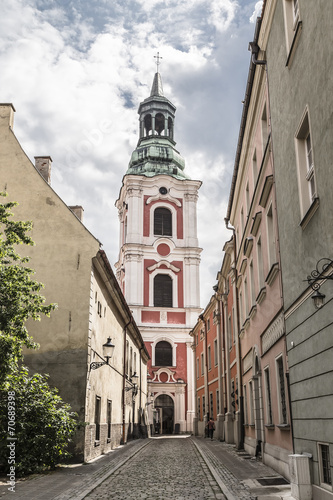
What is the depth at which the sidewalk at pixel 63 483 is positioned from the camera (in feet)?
30.6

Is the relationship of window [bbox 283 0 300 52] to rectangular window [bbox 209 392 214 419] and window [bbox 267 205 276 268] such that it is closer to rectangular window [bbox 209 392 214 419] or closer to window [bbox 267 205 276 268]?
window [bbox 267 205 276 268]

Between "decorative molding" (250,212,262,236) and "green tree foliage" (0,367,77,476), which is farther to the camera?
"decorative molding" (250,212,262,236)

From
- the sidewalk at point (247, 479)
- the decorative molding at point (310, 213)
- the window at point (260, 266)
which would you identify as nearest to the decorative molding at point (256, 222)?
the window at point (260, 266)

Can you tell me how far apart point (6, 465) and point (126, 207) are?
40.7 metres

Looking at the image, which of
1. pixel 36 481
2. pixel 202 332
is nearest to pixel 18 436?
pixel 36 481

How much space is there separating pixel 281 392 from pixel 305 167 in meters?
5.56

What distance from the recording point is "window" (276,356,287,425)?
1175 centimetres

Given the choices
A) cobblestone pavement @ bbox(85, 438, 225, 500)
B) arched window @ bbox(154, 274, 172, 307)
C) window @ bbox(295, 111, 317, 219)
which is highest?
arched window @ bbox(154, 274, 172, 307)

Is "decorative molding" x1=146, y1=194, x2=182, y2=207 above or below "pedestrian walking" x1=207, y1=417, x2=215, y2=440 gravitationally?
above

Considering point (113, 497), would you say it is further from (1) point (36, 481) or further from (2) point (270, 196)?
(2) point (270, 196)

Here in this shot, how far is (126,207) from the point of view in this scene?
51.6m

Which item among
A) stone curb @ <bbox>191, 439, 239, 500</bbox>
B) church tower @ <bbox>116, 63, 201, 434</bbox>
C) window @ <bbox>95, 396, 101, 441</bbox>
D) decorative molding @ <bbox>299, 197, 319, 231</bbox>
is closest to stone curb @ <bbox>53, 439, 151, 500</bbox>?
stone curb @ <bbox>191, 439, 239, 500</bbox>

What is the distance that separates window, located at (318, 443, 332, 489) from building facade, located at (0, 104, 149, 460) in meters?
7.91

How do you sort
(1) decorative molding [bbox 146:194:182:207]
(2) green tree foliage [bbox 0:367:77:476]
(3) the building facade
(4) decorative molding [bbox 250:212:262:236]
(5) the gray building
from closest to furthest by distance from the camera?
(5) the gray building < (2) green tree foliage [bbox 0:367:77:476] < (4) decorative molding [bbox 250:212:262:236] < (3) the building facade < (1) decorative molding [bbox 146:194:182:207]
